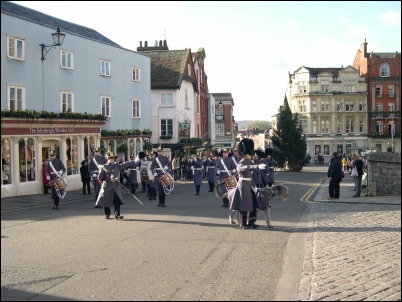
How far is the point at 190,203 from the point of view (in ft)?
58.3

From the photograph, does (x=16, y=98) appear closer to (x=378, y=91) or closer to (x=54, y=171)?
(x=54, y=171)

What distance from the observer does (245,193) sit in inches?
451

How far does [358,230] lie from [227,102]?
68.8 metres

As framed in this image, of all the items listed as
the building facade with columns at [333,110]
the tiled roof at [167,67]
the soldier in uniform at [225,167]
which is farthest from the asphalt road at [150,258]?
the building facade with columns at [333,110]

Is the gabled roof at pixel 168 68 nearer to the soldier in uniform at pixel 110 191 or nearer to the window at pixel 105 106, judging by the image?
the window at pixel 105 106

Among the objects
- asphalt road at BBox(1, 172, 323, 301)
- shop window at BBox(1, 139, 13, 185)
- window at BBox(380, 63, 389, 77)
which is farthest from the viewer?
window at BBox(380, 63, 389, 77)

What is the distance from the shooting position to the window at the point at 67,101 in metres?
26.3

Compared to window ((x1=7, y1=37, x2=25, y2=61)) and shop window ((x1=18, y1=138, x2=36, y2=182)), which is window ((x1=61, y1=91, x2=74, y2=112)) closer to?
window ((x1=7, y1=37, x2=25, y2=61))

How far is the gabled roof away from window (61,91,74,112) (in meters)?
17.3

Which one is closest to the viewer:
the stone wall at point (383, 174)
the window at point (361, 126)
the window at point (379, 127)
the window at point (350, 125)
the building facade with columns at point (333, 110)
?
the stone wall at point (383, 174)

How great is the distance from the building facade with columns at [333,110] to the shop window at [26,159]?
62.3 meters

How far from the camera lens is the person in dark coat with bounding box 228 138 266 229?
11.4m

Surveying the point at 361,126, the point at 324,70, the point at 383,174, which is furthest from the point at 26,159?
the point at 361,126

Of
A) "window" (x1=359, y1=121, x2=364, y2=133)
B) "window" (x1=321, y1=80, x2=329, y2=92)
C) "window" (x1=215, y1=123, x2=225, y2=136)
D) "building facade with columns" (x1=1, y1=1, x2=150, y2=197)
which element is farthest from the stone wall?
"window" (x1=359, y1=121, x2=364, y2=133)
